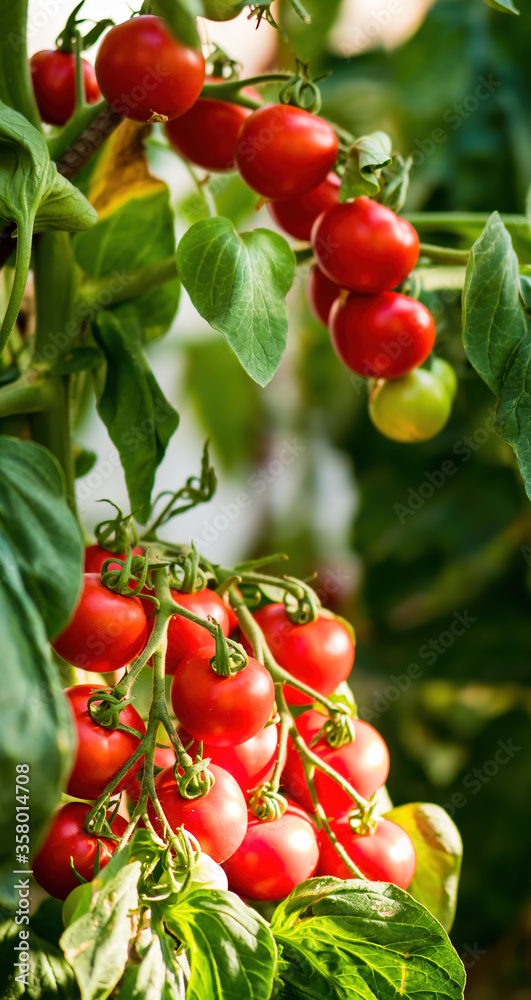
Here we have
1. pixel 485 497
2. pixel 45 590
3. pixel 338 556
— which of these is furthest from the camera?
pixel 338 556

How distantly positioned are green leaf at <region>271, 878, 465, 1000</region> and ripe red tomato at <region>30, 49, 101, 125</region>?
1.10 ft

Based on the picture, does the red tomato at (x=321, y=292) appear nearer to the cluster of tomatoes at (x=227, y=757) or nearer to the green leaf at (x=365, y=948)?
the cluster of tomatoes at (x=227, y=757)

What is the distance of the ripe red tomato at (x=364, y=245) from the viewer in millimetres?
356

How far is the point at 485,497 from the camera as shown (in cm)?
99

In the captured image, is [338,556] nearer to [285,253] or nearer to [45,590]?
[285,253]

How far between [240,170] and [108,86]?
64 mm

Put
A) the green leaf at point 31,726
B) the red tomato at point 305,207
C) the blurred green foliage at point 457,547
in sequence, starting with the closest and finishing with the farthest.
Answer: the green leaf at point 31,726 → the red tomato at point 305,207 → the blurred green foliage at point 457,547

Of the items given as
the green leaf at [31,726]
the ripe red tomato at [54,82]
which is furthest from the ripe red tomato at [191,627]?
the ripe red tomato at [54,82]

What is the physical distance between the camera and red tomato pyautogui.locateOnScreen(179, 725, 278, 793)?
0.32 meters

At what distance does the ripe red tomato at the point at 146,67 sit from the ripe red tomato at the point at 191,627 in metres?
0.18

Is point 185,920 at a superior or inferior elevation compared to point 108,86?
inferior

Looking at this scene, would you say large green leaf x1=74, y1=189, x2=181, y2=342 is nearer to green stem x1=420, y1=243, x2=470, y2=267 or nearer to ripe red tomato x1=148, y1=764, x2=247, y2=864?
green stem x1=420, y1=243, x2=470, y2=267

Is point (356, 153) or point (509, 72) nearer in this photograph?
point (356, 153)

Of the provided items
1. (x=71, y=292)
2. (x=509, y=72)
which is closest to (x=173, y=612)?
(x=71, y=292)
